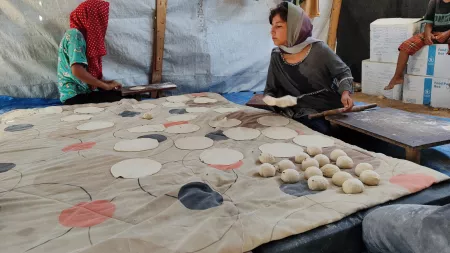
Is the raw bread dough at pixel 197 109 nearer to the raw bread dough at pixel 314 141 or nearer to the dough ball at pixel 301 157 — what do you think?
the raw bread dough at pixel 314 141

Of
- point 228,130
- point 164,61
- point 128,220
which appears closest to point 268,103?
point 228,130

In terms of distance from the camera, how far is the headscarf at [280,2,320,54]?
239cm

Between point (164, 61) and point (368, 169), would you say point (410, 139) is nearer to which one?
point (368, 169)

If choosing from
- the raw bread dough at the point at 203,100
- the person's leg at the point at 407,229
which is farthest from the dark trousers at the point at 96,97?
the person's leg at the point at 407,229

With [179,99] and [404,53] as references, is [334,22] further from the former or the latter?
[179,99]

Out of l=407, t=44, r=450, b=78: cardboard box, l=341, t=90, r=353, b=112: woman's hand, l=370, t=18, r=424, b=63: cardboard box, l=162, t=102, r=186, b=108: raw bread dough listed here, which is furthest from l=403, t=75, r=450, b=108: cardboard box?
l=162, t=102, r=186, b=108: raw bread dough

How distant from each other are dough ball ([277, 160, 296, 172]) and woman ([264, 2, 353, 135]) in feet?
2.87

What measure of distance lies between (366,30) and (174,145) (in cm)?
400

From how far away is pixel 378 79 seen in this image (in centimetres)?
437

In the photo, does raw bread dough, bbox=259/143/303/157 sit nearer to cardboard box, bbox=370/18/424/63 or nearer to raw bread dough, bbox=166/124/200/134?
raw bread dough, bbox=166/124/200/134

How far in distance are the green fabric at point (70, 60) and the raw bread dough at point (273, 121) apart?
175cm

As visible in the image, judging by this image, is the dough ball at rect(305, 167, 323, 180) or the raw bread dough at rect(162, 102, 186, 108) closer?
the dough ball at rect(305, 167, 323, 180)

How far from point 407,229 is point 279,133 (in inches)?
46.2

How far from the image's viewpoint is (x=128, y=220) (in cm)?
123
